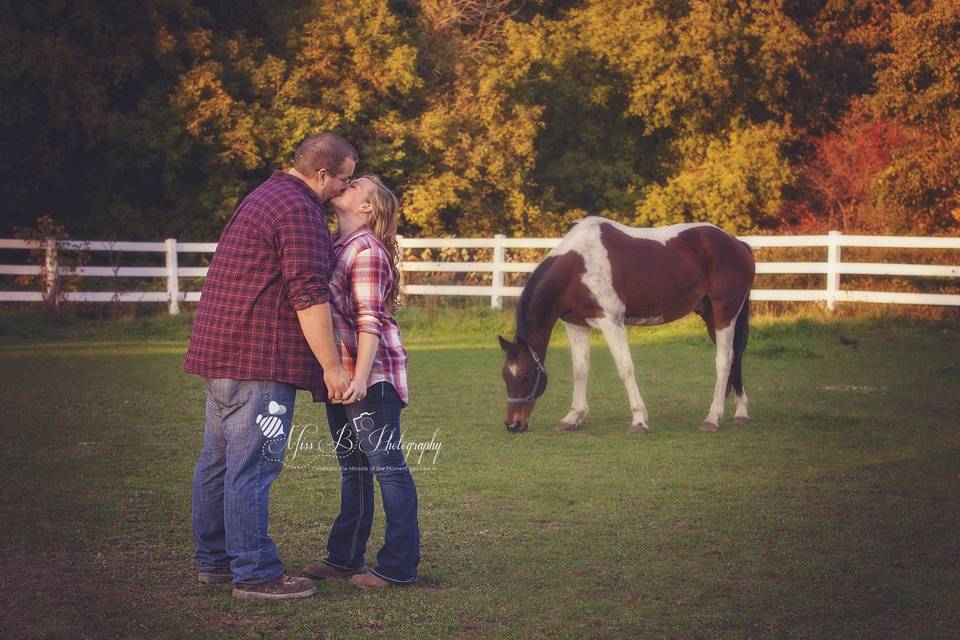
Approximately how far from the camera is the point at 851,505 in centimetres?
648

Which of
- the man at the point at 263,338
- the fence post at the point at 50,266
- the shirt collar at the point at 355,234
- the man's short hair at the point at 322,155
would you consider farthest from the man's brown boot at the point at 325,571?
the fence post at the point at 50,266

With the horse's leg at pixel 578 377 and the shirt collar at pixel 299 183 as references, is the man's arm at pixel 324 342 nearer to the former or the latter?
the shirt collar at pixel 299 183

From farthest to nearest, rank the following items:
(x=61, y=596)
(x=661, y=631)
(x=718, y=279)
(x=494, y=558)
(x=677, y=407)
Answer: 1. (x=677, y=407)
2. (x=718, y=279)
3. (x=494, y=558)
4. (x=61, y=596)
5. (x=661, y=631)

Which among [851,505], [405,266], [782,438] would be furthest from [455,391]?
[405,266]

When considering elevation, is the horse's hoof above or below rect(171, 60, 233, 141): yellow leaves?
below

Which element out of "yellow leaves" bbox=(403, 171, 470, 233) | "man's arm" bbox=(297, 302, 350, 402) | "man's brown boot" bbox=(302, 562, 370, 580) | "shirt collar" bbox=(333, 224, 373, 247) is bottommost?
"man's brown boot" bbox=(302, 562, 370, 580)

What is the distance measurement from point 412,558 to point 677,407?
6171mm

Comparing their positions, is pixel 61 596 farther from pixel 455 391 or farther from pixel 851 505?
pixel 455 391

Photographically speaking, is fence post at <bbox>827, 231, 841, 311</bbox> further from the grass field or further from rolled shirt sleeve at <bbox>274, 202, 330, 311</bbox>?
rolled shirt sleeve at <bbox>274, 202, 330, 311</bbox>

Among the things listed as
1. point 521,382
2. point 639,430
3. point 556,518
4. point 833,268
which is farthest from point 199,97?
point 556,518

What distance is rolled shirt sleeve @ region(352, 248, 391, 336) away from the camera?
4684 millimetres

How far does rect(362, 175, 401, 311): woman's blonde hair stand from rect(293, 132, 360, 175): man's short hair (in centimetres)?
19

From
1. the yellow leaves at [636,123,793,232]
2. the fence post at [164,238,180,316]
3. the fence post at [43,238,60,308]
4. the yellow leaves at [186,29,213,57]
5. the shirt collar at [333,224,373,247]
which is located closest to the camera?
the shirt collar at [333,224,373,247]

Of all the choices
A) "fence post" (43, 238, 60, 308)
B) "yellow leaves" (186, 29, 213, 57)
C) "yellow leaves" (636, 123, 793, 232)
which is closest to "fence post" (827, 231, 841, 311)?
"yellow leaves" (636, 123, 793, 232)
